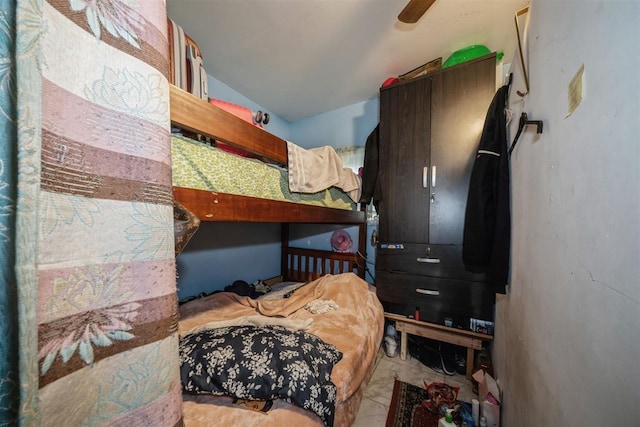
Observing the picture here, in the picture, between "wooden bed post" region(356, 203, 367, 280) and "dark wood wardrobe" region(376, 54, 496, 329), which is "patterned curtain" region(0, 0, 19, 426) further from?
"wooden bed post" region(356, 203, 367, 280)

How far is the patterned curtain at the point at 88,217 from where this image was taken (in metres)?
0.25

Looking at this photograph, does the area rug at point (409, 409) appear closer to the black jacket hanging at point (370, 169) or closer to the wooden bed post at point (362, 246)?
the wooden bed post at point (362, 246)

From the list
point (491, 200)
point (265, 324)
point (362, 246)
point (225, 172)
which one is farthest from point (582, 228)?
point (362, 246)

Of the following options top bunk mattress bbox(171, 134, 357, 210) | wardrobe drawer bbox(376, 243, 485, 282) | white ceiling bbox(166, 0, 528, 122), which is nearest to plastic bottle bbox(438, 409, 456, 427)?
wardrobe drawer bbox(376, 243, 485, 282)

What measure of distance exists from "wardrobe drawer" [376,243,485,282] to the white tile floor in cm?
73

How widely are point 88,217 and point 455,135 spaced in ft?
6.06

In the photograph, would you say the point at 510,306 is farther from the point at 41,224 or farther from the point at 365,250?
the point at 41,224

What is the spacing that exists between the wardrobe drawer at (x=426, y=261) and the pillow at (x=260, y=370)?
0.94 meters

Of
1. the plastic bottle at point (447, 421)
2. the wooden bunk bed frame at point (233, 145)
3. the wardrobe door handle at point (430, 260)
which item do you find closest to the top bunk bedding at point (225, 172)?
the wooden bunk bed frame at point (233, 145)

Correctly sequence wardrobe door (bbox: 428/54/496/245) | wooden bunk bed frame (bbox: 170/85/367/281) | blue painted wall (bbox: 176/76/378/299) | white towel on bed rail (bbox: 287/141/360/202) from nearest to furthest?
wooden bunk bed frame (bbox: 170/85/367/281) < white towel on bed rail (bbox: 287/141/360/202) < wardrobe door (bbox: 428/54/496/245) < blue painted wall (bbox: 176/76/378/299)

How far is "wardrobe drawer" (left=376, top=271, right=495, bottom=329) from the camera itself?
1.45 m

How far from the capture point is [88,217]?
32 cm

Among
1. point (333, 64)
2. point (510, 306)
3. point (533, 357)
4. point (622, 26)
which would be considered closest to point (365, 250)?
point (510, 306)

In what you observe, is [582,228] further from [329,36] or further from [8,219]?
[329,36]
